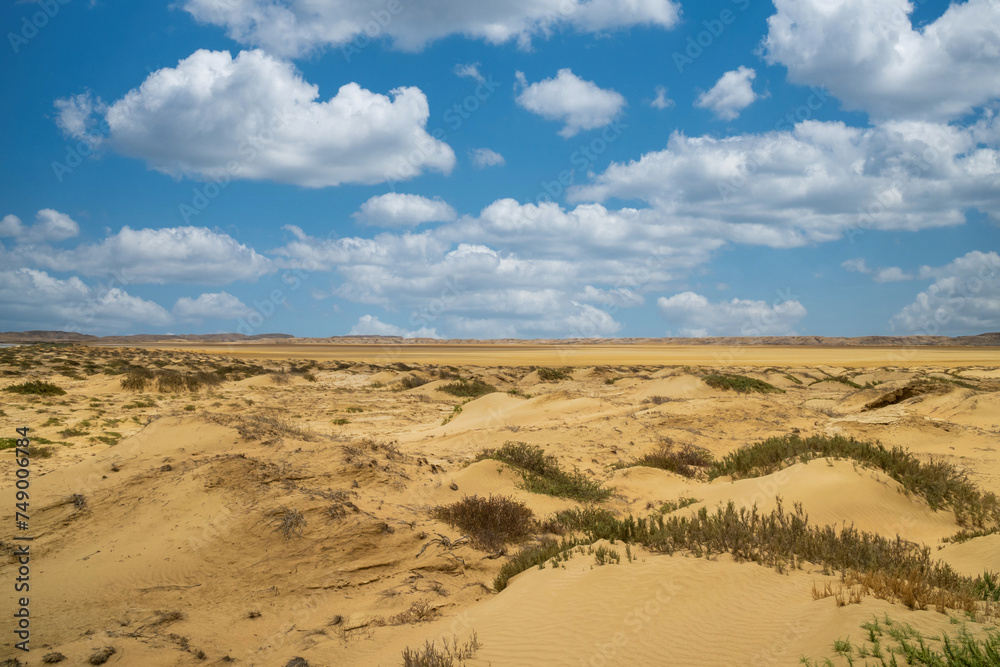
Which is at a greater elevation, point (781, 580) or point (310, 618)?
point (781, 580)

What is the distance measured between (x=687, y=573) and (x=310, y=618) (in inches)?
168

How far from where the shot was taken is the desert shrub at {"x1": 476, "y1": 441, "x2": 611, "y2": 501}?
36.5 ft

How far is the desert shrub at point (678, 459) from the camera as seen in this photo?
13.1 meters

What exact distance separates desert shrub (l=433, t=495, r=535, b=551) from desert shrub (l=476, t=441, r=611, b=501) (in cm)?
168

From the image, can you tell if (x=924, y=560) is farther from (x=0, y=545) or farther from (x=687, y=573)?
(x=0, y=545)

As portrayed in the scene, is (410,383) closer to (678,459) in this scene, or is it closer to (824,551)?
(678,459)

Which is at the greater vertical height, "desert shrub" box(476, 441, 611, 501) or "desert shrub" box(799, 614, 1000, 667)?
"desert shrub" box(799, 614, 1000, 667)

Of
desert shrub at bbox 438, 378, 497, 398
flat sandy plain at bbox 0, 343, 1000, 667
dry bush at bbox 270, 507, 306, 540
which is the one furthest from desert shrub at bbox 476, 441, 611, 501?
desert shrub at bbox 438, 378, 497, 398

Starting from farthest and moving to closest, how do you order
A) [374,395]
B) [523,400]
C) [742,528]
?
[374,395], [523,400], [742,528]

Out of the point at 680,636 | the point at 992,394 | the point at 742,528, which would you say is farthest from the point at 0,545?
the point at 992,394

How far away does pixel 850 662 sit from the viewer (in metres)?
3.86

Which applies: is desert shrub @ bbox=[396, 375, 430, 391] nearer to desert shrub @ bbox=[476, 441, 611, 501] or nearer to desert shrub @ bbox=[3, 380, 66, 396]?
desert shrub @ bbox=[3, 380, 66, 396]

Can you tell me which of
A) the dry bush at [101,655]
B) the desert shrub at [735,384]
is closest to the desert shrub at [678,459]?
the desert shrub at [735,384]

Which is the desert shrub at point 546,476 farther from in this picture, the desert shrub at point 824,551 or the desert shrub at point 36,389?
the desert shrub at point 36,389
